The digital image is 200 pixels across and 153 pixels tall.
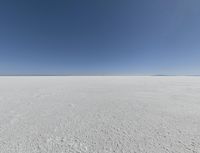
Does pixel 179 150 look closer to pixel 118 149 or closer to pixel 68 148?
pixel 118 149

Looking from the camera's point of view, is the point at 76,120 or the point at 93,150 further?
the point at 76,120

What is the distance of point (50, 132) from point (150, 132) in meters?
2.18

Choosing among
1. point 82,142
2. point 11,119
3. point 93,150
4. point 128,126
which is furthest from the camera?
point 11,119

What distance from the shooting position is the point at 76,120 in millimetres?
2803

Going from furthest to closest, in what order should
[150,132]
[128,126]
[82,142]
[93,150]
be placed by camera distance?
[128,126] < [150,132] < [82,142] < [93,150]

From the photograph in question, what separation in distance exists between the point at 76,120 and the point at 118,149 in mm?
1463

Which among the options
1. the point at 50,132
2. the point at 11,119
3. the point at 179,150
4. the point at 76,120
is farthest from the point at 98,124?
the point at 11,119

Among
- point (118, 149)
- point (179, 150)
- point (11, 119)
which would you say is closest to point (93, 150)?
point (118, 149)

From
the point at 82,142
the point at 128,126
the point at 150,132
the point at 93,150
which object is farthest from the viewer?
the point at 128,126

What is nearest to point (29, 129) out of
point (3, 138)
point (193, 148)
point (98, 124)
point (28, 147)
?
point (3, 138)

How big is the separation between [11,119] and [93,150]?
257 cm

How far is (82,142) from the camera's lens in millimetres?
1891

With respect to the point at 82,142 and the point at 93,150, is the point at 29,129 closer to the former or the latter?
the point at 82,142

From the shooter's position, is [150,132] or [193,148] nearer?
[193,148]
